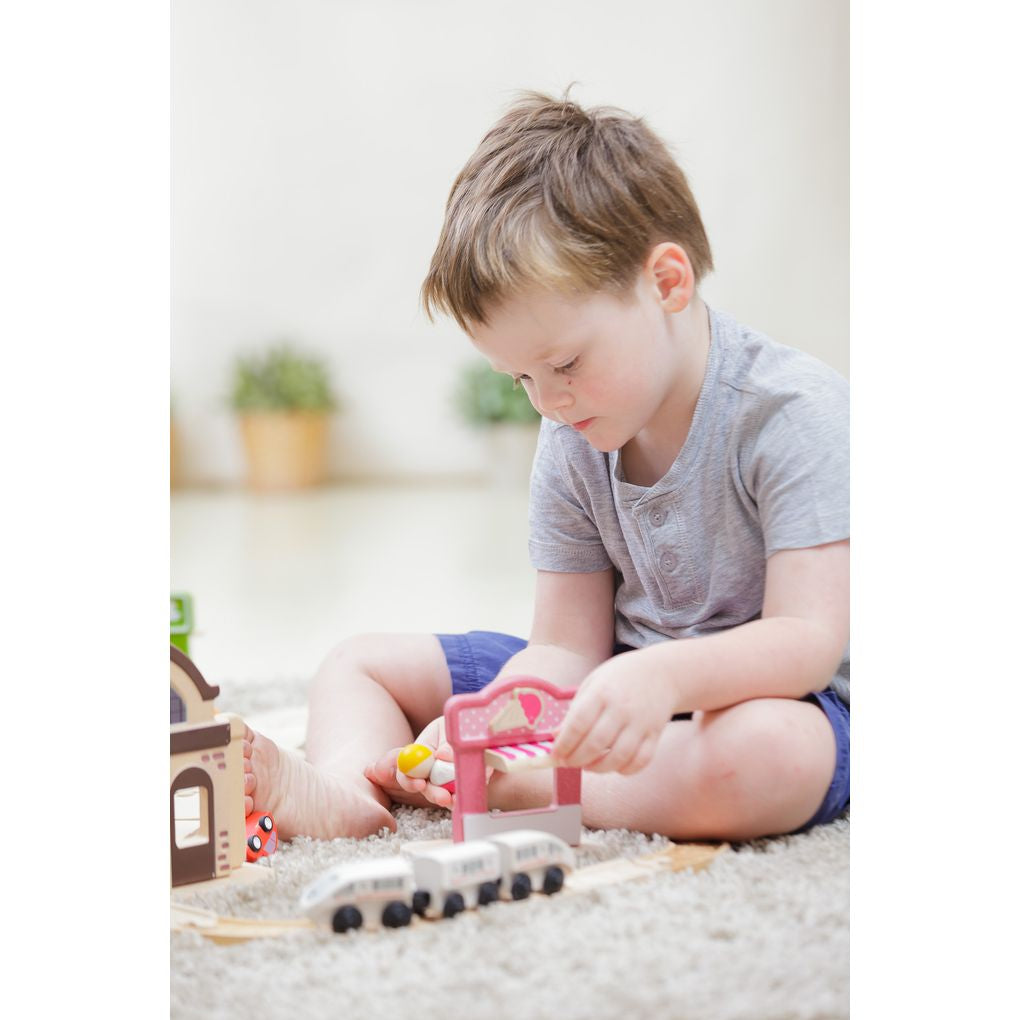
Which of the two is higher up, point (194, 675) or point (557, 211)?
point (557, 211)

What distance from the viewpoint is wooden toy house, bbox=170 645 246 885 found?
1.85 ft

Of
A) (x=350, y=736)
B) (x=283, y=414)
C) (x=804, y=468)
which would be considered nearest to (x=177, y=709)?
(x=350, y=736)

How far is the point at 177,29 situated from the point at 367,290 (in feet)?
6.97

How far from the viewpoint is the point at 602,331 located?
626 mm

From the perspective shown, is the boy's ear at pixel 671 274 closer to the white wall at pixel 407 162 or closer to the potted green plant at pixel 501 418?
the white wall at pixel 407 162

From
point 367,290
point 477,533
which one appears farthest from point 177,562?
point 367,290

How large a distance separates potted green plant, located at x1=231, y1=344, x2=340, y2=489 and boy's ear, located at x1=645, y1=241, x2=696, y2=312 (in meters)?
1.99

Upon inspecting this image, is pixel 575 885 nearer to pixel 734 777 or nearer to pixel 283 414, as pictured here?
pixel 734 777

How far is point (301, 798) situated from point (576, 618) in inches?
8.1

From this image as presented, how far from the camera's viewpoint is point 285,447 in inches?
105

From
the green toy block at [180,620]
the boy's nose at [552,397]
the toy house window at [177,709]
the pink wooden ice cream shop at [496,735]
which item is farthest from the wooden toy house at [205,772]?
the green toy block at [180,620]

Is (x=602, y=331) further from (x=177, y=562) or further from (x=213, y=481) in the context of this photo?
(x=213, y=481)

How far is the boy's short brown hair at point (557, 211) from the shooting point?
612 millimetres

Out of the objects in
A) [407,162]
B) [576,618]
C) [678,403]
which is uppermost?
[407,162]
